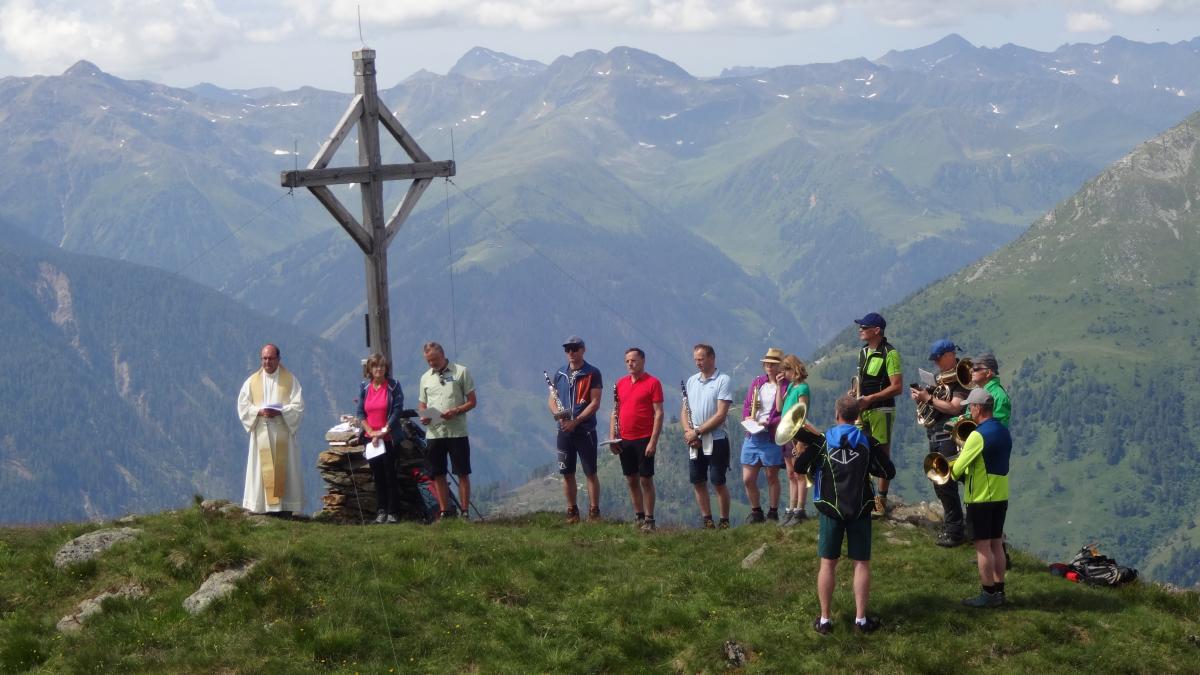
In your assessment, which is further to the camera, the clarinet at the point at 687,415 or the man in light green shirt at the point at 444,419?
the man in light green shirt at the point at 444,419

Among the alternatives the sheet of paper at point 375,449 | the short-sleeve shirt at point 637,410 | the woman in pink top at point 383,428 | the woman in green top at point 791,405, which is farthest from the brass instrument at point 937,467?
the sheet of paper at point 375,449

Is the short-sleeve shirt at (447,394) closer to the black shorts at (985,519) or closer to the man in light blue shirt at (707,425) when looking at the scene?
the man in light blue shirt at (707,425)

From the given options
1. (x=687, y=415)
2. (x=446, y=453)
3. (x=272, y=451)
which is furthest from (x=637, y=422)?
(x=272, y=451)

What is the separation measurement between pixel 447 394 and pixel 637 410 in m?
3.10

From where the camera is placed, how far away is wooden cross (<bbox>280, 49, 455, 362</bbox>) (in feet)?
70.3

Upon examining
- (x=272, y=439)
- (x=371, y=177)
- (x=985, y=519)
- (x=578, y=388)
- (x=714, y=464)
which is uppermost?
(x=371, y=177)

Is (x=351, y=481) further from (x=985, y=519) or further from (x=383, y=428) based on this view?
(x=985, y=519)

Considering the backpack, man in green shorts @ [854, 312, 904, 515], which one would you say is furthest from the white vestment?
the backpack

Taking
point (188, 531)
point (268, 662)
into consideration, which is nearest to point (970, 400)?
point (268, 662)

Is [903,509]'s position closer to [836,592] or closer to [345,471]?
[836,592]

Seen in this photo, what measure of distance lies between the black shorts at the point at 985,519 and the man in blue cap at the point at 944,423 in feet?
5.14

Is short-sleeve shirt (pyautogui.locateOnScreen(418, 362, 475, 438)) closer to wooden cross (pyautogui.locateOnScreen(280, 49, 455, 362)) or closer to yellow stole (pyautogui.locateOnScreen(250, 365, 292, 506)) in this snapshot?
wooden cross (pyautogui.locateOnScreen(280, 49, 455, 362))

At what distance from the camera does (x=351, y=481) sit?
832 inches

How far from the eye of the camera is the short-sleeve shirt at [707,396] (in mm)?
19844
